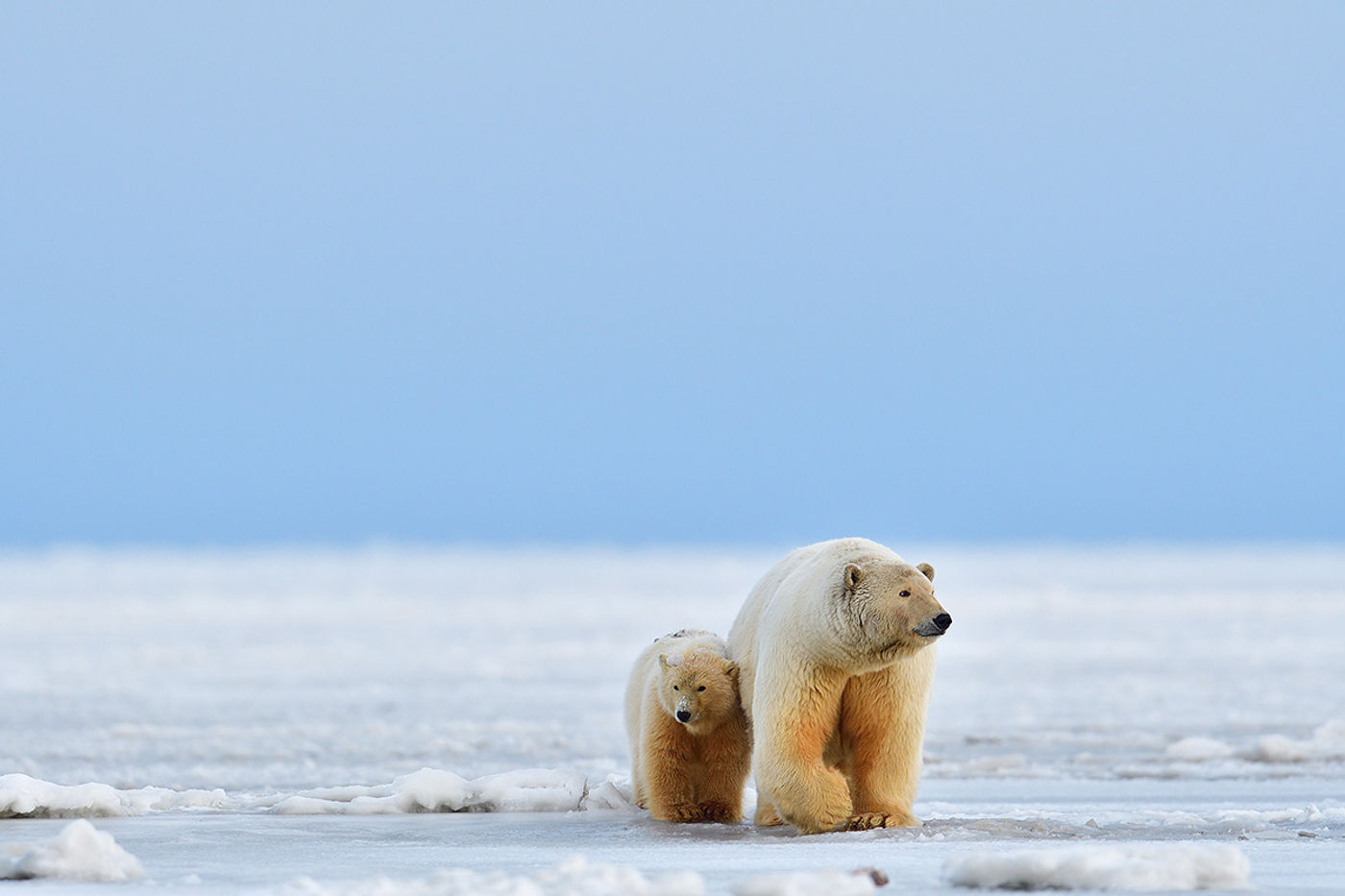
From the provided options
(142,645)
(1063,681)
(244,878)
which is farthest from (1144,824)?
(142,645)

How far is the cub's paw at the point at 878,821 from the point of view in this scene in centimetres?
668

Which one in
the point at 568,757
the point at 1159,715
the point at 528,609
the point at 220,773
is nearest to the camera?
the point at 220,773

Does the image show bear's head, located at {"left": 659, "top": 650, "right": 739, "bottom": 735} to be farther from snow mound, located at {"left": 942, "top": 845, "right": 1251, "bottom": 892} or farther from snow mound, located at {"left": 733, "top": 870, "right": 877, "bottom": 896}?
snow mound, located at {"left": 733, "top": 870, "right": 877, "bottom": 896}

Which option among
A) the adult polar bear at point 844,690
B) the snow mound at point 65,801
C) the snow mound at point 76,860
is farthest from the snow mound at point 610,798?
the snow mound at point 76,860

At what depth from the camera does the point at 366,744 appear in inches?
447

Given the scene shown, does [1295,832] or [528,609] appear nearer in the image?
[1295,832]

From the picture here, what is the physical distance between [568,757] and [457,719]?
7.19 feet

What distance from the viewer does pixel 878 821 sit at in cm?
671

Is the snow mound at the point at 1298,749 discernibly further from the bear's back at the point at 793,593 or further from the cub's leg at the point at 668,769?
the cub's leg at the point at 668,769

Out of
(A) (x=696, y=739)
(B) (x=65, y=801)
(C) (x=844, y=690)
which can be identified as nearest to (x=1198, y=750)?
(A) (x=696, y=739)

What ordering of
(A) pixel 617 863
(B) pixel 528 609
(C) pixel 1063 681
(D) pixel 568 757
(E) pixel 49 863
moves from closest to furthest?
(E) pixel 49 863 → (A) pixel 617 863 → (D) pixel 568 757 → (C) pixel 1063 681 → (B) pixel 528 609

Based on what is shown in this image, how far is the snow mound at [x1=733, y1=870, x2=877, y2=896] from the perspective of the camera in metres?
4.46

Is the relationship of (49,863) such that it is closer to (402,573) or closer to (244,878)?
(244,878)

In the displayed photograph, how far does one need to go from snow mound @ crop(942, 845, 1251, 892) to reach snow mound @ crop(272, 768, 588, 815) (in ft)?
11.3
